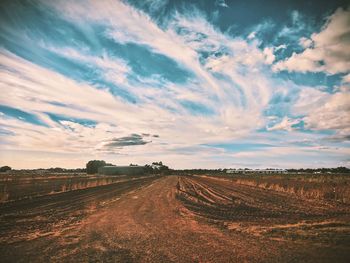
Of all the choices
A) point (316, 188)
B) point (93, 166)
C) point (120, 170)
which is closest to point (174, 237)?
point (316, 188)

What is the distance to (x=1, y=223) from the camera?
1138 centimetres

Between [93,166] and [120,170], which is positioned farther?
[93,166]

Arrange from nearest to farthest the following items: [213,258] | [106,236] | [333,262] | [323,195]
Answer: [333,262]
[213,258]
[106,236]
[323,195]

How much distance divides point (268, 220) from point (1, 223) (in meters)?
12.2

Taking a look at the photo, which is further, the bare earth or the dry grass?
the dry grass

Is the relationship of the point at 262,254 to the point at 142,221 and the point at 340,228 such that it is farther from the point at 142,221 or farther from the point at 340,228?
the point at 142,221

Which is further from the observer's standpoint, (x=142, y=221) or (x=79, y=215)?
(x=79, y=215)

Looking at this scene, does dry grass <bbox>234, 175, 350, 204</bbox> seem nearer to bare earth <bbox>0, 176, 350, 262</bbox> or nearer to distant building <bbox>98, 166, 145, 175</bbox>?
bare earth <bbox>0, 176, 350, 262</bbox>

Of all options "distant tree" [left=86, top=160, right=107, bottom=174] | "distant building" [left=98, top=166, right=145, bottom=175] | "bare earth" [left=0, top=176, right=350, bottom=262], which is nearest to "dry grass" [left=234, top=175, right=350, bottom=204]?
"bare earth" [left=0, top=176, right=350, bottom=262]

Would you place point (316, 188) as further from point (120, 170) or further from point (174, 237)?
point (120, 170)

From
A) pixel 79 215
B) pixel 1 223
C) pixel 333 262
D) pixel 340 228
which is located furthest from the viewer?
pixel 79 215

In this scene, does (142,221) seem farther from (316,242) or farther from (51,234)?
(316,242)

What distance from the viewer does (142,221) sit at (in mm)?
11508

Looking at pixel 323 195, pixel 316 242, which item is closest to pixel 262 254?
pixel 316 242
